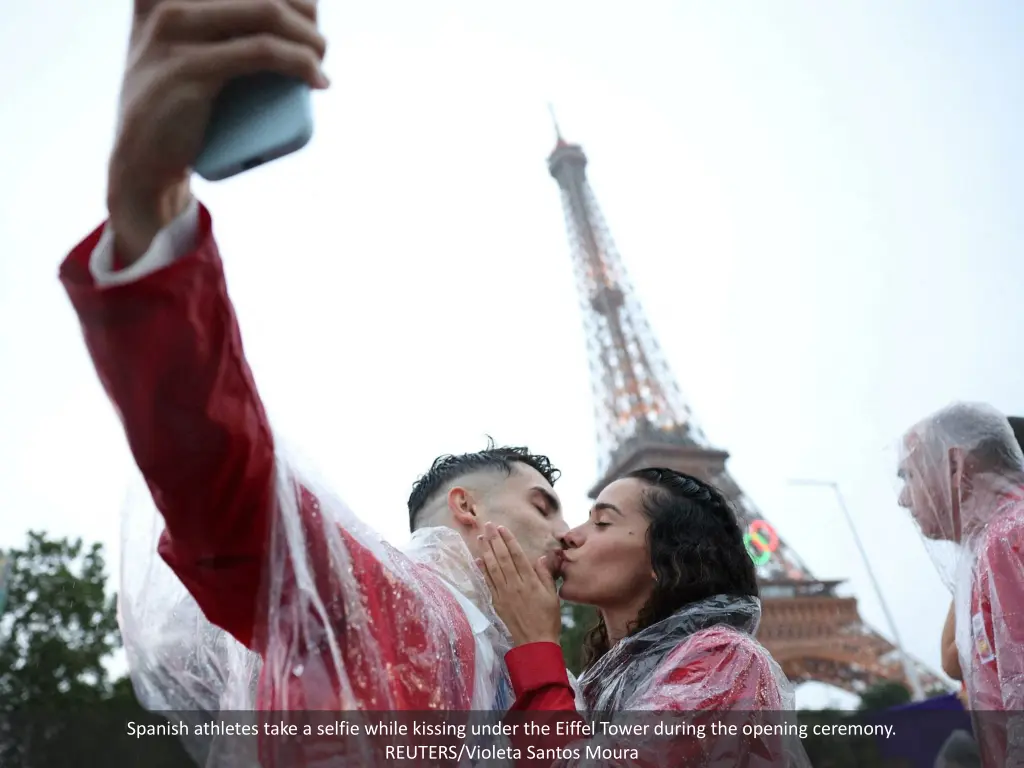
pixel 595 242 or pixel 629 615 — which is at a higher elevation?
pixel 595 242

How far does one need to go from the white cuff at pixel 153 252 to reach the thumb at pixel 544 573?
4.44 ft

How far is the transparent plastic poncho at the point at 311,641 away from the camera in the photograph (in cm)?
121

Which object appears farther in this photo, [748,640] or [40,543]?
[40,543]

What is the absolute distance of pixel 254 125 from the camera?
95 centimetres

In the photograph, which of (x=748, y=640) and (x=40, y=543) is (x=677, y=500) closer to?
(x=748, y=640)

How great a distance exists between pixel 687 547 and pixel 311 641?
61.4 inches

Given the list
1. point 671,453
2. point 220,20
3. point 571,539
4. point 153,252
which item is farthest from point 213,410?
point 671,453

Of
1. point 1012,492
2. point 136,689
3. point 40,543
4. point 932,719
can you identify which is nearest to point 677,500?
point 1012,492

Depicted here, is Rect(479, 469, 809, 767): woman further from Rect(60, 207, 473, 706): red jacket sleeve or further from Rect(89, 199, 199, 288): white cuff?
Rect(89, 199, 199, 288): white cuff

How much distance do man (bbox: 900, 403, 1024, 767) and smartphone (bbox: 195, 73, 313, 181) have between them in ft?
8.30

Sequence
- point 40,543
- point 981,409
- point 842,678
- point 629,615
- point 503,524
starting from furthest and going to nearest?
1. point 842,678
2. point 40,543
3. point 981,409
4. point 629,615
5. point 503,524

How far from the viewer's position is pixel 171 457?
3.59 ft

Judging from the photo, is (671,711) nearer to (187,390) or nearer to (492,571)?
(492,571)

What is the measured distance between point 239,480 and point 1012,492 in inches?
116
